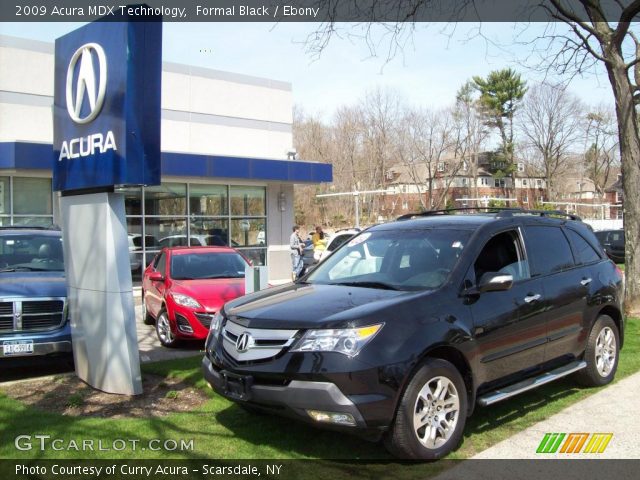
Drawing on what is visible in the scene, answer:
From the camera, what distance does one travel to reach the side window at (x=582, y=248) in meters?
6.70

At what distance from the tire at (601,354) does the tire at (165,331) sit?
5689mm

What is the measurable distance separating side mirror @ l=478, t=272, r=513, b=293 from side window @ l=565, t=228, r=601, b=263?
2.06 m

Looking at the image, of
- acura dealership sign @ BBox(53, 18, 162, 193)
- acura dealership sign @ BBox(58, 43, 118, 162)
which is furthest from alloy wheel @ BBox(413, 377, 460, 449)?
acura dealership sign @ BBox(58, 43, 118, 162)

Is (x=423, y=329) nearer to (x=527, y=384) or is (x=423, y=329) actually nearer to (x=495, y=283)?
(x=495, y=283)

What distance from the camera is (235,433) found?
5098mm

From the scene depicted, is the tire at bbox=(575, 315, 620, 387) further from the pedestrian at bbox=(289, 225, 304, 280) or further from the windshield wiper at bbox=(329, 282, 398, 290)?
the pedestrian at bbox=(289, 225, 304, 280)

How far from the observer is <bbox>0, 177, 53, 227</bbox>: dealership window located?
1602 centimetres

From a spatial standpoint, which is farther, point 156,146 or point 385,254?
point 156,146

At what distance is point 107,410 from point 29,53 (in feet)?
46.8

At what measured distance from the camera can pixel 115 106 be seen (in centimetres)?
620

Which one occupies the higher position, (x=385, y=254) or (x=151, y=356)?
(x=385, y=254)

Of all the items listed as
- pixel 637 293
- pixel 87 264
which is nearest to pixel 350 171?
pixel 637 293

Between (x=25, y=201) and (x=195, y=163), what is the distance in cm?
459

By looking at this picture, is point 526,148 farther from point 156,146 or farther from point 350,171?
point 156,146
